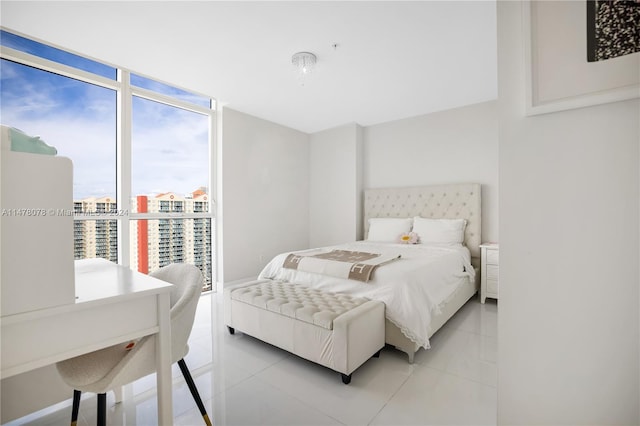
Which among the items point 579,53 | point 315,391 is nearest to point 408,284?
point 315,391

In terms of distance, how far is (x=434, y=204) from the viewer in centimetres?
416

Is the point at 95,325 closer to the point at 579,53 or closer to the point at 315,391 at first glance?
the point at 315,391

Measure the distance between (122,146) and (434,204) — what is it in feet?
13.3

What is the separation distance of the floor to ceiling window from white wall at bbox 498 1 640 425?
3205 mm

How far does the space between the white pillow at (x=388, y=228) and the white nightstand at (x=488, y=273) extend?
1.02 m

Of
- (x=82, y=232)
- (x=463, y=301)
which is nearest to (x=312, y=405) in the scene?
(x=463, y=301)

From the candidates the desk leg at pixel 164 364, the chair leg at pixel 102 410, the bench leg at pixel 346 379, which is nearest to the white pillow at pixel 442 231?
the bench leg at pixel 346 379

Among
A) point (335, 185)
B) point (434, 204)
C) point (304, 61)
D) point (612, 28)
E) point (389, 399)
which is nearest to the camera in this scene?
point (612, 28)

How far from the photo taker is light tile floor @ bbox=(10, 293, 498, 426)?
5.01ft

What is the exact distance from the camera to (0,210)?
70cm

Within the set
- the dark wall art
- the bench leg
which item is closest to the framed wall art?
the dark wall art

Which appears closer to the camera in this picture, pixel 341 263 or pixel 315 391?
pixel 315 391

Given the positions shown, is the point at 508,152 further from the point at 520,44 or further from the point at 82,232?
the point at 82,232

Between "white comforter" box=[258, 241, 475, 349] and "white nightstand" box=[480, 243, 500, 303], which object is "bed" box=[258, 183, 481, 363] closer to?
"white comforter" box=[258, 241, 475, 349]
